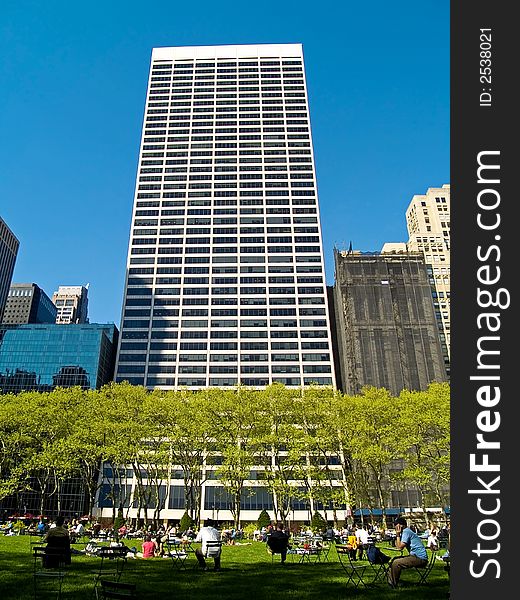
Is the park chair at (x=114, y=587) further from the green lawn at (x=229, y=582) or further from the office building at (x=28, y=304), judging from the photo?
the office building at (x=28, y=304)

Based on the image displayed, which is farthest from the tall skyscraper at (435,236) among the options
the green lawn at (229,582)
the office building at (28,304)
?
the office building at (28,304)

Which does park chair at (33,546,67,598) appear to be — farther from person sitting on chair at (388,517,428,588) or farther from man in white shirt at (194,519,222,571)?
person sitting on chair at (388,517,428,588)

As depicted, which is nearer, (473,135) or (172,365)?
(473,135)

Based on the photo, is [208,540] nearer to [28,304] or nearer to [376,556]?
[376,556]

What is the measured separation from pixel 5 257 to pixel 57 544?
158m

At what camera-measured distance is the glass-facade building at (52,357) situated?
104 meters

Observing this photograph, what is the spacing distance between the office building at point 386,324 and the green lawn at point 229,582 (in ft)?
250

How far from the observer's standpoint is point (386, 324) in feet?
322

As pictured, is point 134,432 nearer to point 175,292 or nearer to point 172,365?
point 172,365

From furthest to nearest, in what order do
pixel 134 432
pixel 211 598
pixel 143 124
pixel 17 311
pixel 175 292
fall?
1. pixel 17 311
2. pixel 143 124
3. pixel 175 292
4. pixel 134 432
5. pixel 211 598

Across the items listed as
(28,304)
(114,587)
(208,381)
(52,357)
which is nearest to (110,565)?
(114,587)

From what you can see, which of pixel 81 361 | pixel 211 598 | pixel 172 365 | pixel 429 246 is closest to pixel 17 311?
pixel 81 361

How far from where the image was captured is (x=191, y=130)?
13275cm

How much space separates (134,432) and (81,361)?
6143 cm
